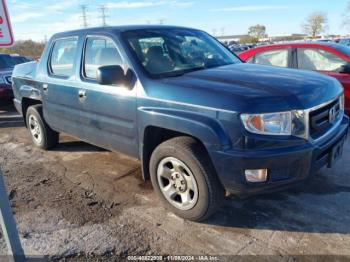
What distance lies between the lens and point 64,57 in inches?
183

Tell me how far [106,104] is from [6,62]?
8170mm

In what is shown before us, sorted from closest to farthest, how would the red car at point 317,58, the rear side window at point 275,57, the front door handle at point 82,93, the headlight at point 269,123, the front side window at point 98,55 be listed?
1. the headlight at point 269,123
2. the front side window at point 98,55
3. the front door handle at point 82,93
4. the red car at point 317,58
5. the rear side window at point 275,57

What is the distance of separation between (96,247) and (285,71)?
99.6 inches

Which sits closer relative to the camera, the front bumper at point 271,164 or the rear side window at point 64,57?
the front bumper at point 271,164

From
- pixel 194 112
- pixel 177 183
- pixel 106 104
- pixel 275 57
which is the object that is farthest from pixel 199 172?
pixel 275 57

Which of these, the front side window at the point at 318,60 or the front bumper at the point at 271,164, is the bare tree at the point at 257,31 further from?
the front bumper at the point at 271,164

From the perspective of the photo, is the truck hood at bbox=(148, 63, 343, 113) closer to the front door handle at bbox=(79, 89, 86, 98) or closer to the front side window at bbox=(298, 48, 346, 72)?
the front door handle at bbox=(79, 89, 86, 98)

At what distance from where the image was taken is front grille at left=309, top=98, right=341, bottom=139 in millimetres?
2905

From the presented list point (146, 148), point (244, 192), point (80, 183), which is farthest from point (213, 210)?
point (80, 183)

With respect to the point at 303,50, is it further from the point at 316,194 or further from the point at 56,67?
the point at 56,67

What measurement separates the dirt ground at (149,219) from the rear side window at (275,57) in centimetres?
245

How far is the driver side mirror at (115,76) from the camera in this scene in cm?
335

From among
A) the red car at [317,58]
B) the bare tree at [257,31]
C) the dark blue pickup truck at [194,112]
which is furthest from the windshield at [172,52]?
the bare tree at [257,31]

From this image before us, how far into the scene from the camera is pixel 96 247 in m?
2.97
